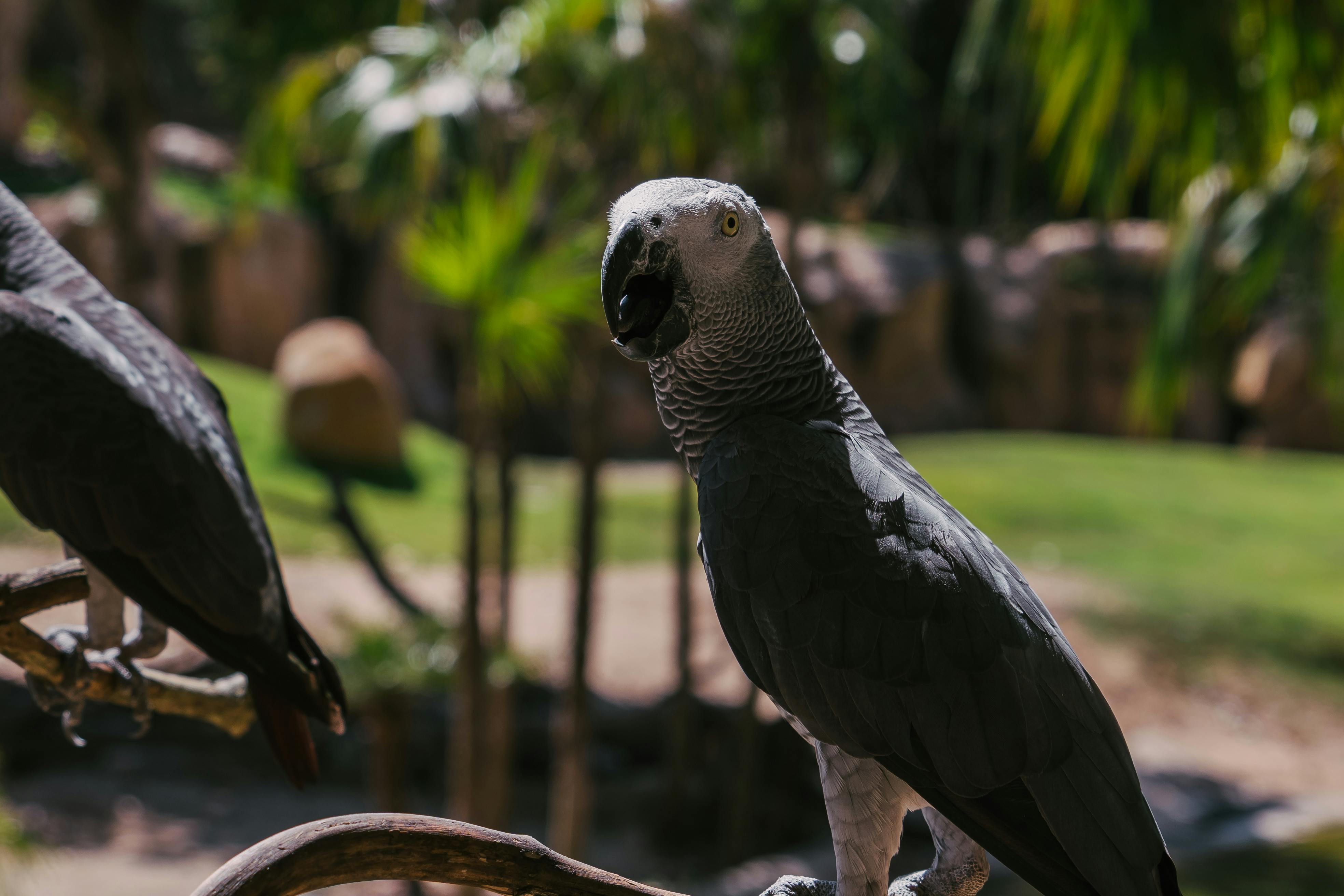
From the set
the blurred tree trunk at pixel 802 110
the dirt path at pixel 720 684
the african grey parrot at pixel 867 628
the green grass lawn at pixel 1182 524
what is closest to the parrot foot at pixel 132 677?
the african grey parrot at pixel 867 628

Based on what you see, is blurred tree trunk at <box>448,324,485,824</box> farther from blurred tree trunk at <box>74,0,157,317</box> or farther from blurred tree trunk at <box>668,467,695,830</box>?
blurred tree trunk at <box>74,0,157,317</box>

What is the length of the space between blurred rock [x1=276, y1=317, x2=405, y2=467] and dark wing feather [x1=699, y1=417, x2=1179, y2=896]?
931cm

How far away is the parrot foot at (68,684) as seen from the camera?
2.07m

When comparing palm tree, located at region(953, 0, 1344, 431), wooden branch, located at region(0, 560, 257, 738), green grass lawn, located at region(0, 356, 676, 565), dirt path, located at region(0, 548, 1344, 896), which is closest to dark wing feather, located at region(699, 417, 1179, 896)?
wooden branch, located at region(0, 560, 257, 738)

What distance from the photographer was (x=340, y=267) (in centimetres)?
1430

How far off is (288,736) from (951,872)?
1125mm

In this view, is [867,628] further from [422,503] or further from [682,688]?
[422,503]

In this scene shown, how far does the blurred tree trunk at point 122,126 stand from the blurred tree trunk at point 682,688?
4.17 meters

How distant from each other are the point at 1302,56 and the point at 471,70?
10.7 feet

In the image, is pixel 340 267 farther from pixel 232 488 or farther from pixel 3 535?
pixel 232 488

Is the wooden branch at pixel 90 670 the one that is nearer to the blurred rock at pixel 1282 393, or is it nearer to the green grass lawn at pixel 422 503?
the green grass lawn at pixel 422 503

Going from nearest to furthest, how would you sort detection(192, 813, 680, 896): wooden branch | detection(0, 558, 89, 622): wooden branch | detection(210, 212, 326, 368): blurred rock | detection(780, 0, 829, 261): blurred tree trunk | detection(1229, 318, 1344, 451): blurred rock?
detection(192, 813, 680, 896): wooden branch
detection(0, 558, 89, 622): wooden branch
detection(780, 0, 829, 261): blurred tree trunk
detection(210, 212, 326, 368): blurred rock
detection(1229, 318, 1344, 451): blurred rock

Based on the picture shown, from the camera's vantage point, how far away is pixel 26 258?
7.09 feet

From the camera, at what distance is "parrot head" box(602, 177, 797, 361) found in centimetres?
148
